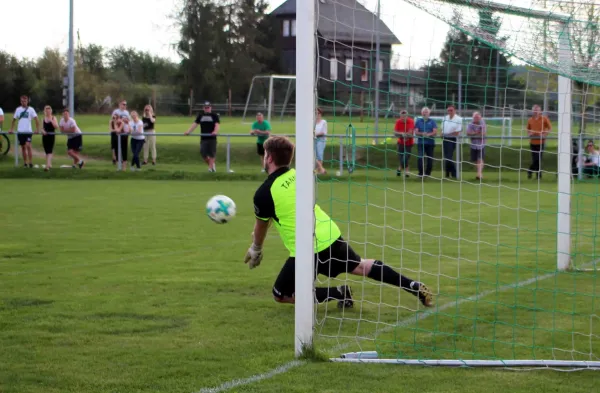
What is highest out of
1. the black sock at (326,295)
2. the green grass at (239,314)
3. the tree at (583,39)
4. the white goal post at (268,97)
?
the white goal post at (268,97)

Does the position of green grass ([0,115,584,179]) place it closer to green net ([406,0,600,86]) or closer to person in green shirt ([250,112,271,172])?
person in green shirt ([250,112,271,172])

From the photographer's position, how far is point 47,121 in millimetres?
23672

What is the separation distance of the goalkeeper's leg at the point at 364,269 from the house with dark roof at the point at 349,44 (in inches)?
47.8

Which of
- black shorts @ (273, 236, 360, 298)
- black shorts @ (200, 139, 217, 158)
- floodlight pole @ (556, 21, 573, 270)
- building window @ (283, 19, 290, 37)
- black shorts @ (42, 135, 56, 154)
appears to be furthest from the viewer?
building window @ (283, 19, 290, 37)

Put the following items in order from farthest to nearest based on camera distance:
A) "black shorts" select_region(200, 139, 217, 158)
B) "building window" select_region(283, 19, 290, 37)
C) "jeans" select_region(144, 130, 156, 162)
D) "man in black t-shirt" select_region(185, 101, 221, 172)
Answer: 1. "building window" select_region(283, 19, 290, 37)
2. "jeans" select_region(144, 130, 156, 162)
3. "black shorts" select_region(200, 139, 217, 158)
4. "man in black t-shirt" select_region(185, 101, 221, 172)

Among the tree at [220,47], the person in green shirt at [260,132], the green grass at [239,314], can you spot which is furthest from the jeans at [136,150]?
the tree at [220,47]

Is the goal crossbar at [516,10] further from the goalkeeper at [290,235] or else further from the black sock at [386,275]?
the black sock at [386,275]

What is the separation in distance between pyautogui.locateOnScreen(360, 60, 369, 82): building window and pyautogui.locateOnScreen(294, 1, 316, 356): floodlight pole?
846mm

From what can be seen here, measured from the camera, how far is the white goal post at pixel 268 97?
43875mm

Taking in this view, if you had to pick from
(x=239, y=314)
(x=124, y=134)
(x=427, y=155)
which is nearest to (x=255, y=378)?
(x=239, y=314)

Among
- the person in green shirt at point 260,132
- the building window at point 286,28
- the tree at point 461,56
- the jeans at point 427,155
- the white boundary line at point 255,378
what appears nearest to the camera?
the white boundary line at point 255,378

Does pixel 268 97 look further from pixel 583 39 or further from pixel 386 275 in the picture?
pixel 583 39

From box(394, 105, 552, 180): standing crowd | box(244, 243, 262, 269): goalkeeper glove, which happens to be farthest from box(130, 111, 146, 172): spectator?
box(244, 243, 262, 269): goalkeeper glove

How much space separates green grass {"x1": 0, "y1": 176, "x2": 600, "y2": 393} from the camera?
16.5ft
